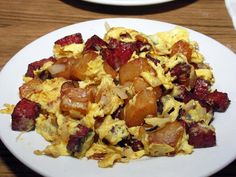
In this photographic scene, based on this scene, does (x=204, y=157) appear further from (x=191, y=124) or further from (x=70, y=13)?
(x=70, y=13)

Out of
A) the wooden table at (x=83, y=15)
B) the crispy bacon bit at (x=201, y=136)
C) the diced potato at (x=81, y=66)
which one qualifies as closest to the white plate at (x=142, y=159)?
the crispy bacon bit at (x=201, y=136)

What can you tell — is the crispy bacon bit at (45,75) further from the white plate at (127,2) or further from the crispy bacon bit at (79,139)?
the white plate at (127,2)

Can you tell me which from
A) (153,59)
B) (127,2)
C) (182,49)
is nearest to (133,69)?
(153,59)

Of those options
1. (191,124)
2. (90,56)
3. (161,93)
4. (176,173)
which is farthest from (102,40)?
(176,173)

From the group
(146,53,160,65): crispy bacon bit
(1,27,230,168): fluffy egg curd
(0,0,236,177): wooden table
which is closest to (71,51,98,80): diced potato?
(1,27,230,168): fluffy egg curd

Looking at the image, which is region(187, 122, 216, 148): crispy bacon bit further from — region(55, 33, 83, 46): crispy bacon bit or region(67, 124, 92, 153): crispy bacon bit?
region(55, 33, 83, 46): crispy bacon bit

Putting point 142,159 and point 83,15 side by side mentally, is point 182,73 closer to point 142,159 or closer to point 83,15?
point 142,159
